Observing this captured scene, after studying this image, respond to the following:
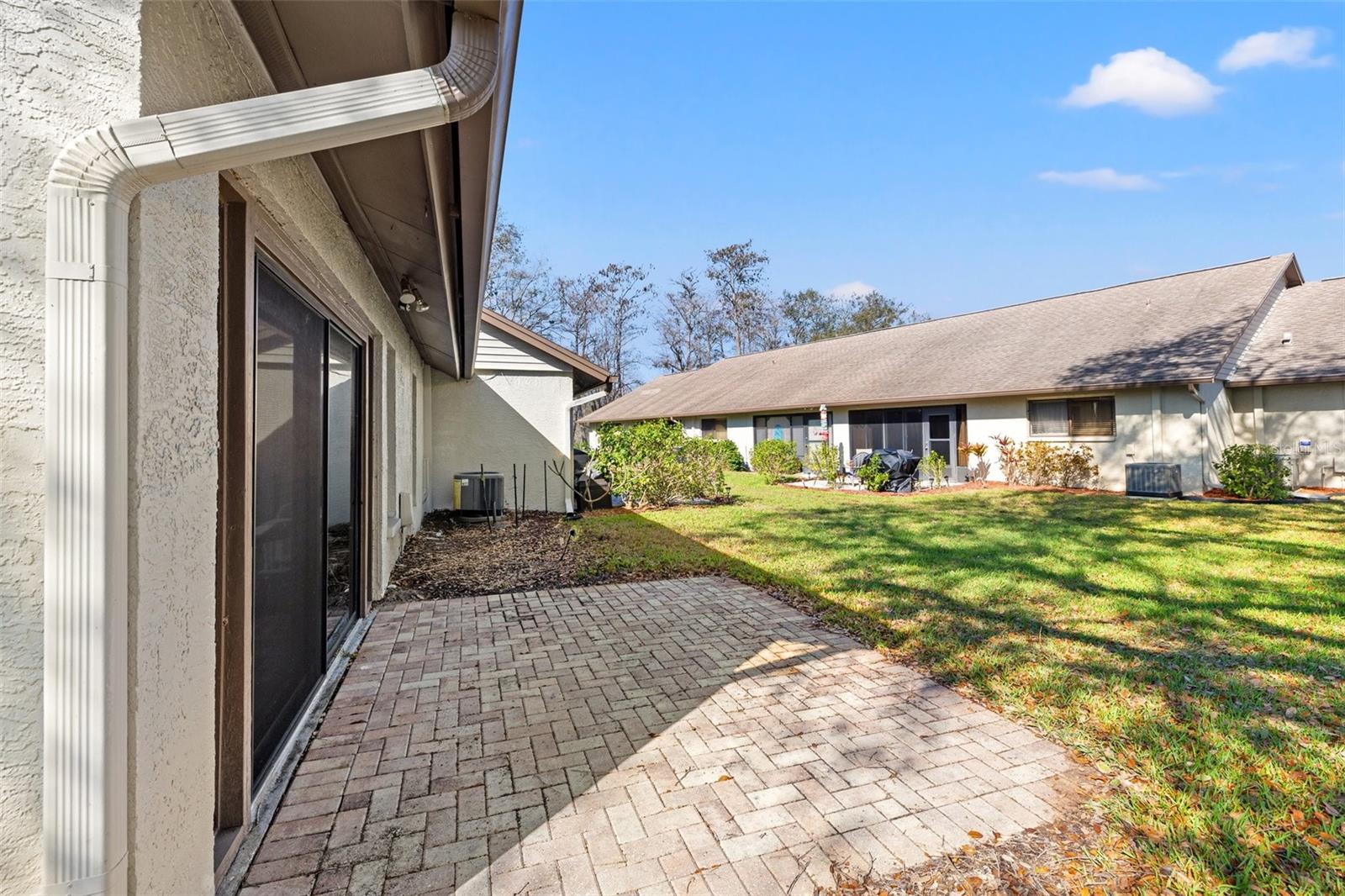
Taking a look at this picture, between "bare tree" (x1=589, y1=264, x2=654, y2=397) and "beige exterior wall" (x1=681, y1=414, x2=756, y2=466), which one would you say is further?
"bare tree" (x1=589, y1=264, x2=654, y2=397)

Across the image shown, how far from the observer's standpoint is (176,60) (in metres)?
1.61

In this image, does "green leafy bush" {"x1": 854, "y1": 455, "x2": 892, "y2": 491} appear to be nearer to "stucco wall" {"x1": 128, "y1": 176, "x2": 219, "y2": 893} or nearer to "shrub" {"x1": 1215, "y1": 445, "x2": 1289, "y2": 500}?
"shrub" {"x1": 1215, "y1": 445, "x2": 1289, "y2": 500}

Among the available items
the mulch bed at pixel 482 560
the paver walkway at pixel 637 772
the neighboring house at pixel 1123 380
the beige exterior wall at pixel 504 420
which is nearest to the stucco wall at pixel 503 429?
the beige exterior wall at pixel 504 420

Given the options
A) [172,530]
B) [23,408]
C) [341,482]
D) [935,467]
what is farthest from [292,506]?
[935,467]

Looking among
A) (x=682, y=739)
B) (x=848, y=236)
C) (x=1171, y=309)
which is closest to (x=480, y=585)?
(x=682, y=739)

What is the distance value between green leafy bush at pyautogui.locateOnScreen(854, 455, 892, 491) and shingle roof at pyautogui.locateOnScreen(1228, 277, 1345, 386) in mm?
7877

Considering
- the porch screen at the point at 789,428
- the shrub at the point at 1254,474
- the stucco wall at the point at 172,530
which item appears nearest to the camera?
the stucco wall at the point at 172,530

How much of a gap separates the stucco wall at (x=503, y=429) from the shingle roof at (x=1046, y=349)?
10.6 meters

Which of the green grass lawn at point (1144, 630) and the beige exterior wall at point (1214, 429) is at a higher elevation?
the beige exterior wall at point (1214, 429)

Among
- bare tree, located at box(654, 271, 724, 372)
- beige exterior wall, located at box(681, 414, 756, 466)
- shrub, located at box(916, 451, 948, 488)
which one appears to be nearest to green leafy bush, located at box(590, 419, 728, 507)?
shrub, located at box(916, 451, 948, 488)

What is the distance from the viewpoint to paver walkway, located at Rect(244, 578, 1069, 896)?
7.46 ft

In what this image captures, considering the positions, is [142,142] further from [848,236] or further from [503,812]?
[848,236]

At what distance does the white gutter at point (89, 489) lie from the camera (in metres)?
1.25

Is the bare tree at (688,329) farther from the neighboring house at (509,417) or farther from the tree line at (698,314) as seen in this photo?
the neighboring house at (509,417)
